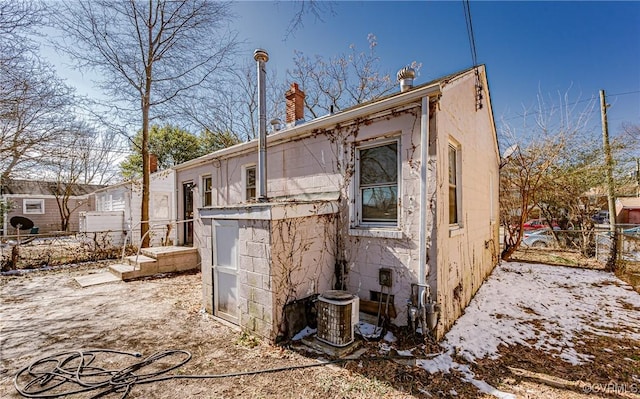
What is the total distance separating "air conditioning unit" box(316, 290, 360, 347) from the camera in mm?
3713

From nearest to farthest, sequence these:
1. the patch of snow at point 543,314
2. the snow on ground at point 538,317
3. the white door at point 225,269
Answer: the snow on ground at point 538,317, the patch of snow at point 543,314, the white door at point 225,269

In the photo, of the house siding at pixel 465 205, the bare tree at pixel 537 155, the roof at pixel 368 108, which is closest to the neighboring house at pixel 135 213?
the roof at pixel 368 108

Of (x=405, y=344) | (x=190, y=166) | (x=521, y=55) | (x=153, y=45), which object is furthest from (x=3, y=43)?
(x=521, y=55)

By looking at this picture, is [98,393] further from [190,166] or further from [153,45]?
[153,45]

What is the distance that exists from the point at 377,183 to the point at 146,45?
10908 mm

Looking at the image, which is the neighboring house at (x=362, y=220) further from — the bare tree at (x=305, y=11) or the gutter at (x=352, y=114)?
the bare tree at (x=305, y=11)

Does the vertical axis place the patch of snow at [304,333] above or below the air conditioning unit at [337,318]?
below

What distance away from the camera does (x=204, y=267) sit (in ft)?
16.4

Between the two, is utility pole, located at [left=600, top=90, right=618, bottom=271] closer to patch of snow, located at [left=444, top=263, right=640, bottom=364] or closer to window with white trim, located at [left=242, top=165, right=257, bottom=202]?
patch of snow, located at [left=444, top=263, right=640, bottom=364]

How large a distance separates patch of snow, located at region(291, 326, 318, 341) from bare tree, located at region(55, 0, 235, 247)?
8.08 m

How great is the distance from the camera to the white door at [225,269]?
450 cm

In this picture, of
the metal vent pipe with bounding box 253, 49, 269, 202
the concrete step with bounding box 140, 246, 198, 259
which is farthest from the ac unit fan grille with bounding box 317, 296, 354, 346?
the concrete step with bounding box 140, 246, 198, 259

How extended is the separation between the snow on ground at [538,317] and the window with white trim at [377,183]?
2.10 meters

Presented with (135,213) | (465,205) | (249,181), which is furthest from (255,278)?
(135,213)
